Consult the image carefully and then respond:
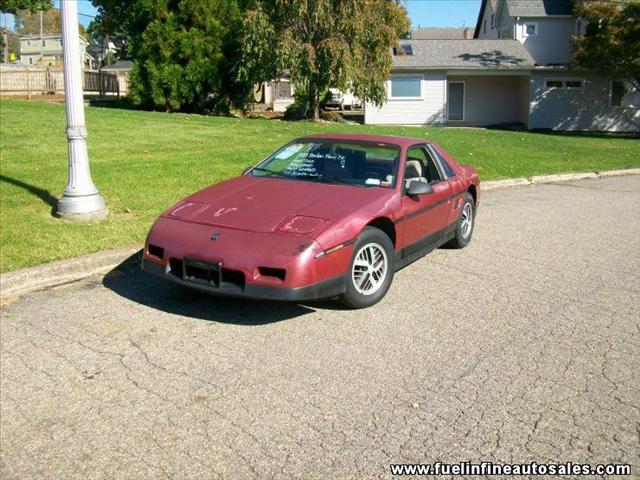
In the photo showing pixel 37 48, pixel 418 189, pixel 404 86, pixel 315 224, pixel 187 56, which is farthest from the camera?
pixel 37 48

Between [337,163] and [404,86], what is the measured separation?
1015 inches

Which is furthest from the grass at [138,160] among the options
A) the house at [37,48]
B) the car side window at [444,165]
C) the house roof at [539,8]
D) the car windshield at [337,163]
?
the house at [37,48]

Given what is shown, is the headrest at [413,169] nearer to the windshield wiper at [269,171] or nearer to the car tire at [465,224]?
the car tire at [465,224]

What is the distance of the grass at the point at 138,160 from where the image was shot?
7145 millimetres

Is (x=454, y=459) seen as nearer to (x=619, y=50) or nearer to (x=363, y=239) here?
(x=363, y=239)

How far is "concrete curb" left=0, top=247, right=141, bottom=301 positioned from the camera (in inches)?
A: 228

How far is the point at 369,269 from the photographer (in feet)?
17.6

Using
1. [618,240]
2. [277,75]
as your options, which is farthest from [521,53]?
[618,240]

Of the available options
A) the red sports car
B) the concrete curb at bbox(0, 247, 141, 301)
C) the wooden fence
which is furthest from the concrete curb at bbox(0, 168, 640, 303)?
the wooden fence

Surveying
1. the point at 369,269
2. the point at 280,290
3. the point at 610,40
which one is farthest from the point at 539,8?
the point at 280,290

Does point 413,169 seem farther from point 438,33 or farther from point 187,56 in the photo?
point 438,33

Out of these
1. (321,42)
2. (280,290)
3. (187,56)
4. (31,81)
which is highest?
(321,42)

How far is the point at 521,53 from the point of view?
104 ft

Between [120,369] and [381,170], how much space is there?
9.79 ft
